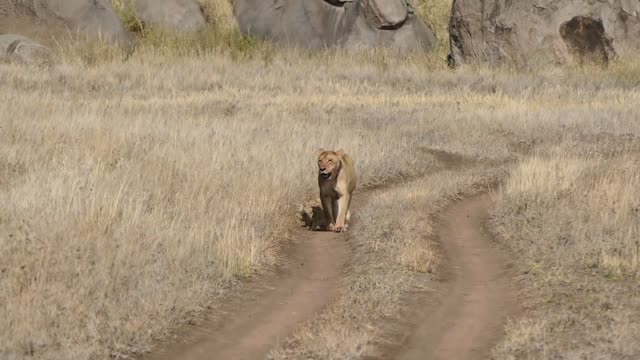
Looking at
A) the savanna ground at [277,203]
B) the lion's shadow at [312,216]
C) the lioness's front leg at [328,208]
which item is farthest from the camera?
the lion's shadow at [312,216]

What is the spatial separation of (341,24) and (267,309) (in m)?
26.1

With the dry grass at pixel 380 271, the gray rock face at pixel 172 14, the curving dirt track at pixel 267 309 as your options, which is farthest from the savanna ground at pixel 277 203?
the gray rock face at pixel 172 14

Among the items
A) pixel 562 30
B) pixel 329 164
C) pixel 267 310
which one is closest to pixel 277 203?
pixel 329 164

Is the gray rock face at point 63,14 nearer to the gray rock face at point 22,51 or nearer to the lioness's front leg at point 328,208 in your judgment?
the gray rock face at point 22,51

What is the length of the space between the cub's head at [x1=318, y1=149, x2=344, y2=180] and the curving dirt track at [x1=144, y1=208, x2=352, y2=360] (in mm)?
814

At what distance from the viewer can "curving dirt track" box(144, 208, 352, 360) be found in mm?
6910

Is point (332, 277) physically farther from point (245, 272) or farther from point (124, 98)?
point (124, 98)

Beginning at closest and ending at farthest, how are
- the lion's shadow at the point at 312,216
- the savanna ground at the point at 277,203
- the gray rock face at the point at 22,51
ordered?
the savanna ground at the point at 277,203 < the lion's shadow at the point at 312,216 < the gray rock face at the point at 22,51

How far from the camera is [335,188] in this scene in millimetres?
10844

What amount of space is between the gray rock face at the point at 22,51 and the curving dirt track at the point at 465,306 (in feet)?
61.2

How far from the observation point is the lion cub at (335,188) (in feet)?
34.8

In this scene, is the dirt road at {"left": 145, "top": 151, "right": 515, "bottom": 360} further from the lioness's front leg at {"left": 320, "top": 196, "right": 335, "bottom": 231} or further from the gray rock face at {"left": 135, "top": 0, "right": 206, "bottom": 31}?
the gray rock face at {"left": 135, "top": 0, "right": 206, "bottom": 31}

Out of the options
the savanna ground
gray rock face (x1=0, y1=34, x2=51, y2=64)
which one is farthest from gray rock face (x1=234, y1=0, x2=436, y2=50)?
the savanna ground

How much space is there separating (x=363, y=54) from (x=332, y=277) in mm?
22620
